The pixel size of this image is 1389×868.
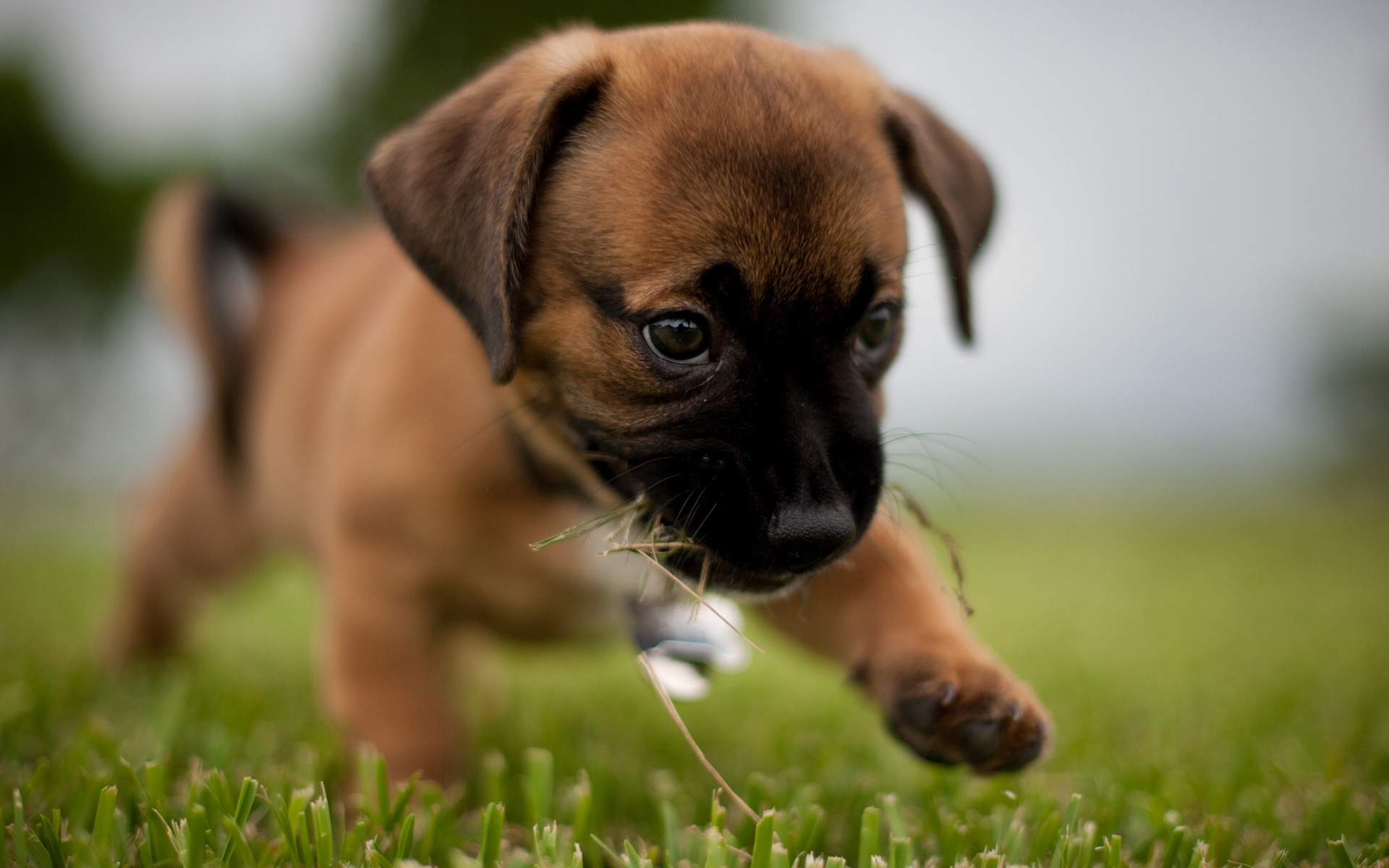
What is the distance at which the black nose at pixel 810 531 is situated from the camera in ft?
5.93

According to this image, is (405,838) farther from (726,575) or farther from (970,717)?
(970,717)

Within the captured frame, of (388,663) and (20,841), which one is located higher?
(20,841)

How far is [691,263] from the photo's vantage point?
190 cm

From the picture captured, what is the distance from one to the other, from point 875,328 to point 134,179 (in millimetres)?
15932

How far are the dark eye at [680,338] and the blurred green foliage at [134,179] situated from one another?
39.7 feet

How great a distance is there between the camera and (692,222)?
6.26 feet

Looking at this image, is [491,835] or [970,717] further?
[970,717]

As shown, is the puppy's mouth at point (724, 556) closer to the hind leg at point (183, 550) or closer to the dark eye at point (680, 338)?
the dark eye at point (680, 338)

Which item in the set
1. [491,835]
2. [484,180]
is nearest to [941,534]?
[491,835]

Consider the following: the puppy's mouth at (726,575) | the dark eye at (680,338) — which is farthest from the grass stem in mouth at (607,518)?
the dark eye at (680,338)

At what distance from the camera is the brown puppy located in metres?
1.91

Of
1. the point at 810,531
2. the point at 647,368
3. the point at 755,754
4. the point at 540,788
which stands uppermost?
the point at 647,368

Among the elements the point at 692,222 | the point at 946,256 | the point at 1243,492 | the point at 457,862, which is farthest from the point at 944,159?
the point at 1243,492

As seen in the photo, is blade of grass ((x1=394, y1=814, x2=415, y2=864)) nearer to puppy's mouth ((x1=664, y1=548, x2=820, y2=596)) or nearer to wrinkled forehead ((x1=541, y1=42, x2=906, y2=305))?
puppy's mouth ((x1=664, y1=548, x2=820, y2=596))
